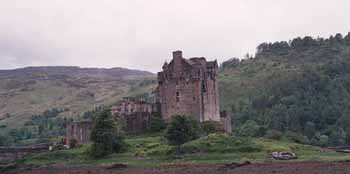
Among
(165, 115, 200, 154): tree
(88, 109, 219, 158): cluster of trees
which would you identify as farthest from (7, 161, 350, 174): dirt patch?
(165, 115, 200, 154): tree

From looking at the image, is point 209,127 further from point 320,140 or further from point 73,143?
point 320,140

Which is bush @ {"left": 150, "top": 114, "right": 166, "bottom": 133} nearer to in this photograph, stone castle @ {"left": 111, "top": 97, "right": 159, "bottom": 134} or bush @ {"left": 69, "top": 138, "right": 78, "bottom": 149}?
stone castle @ {"left": 111, "top": 97, "right": 159, "bottom": 134}

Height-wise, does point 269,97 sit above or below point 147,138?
above

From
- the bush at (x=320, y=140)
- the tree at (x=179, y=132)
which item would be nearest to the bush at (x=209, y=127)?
the tree at (x=179, y=132)

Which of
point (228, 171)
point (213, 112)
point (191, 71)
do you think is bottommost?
point (228, 171)

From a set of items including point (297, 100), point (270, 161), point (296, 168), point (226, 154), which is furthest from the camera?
point (297, 100)

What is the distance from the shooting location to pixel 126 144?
283 ft

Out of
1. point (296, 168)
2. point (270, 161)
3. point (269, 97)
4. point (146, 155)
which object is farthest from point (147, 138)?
point (269, 97)

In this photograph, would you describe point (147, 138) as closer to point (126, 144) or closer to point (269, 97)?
point (126, 144)

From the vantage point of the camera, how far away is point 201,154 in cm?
7631

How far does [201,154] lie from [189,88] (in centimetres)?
2512

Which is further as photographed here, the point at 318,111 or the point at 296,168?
the point at 318,111

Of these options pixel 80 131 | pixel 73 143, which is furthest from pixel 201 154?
pixel 80 131

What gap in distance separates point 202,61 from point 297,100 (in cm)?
7143
